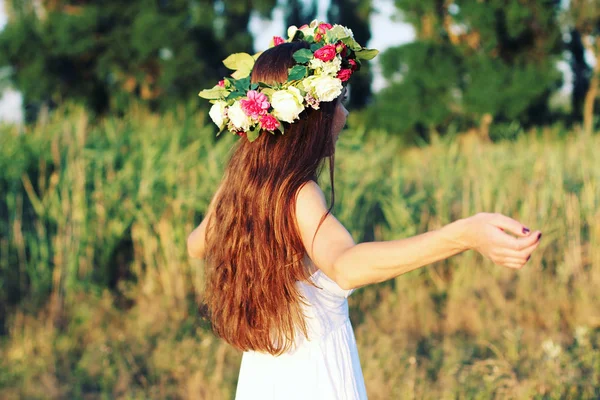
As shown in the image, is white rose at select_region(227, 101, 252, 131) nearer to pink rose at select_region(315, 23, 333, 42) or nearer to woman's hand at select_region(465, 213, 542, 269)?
pink rose at select_region(315, 23, 333, 42)

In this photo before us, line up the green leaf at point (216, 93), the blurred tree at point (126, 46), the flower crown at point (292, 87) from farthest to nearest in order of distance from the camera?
the blurred tree at point (126, 46)
the green leaf at point (216, 93)
the flower crown at point (292, 87)

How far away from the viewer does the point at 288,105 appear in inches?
68.1

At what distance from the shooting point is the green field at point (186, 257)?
176 inches

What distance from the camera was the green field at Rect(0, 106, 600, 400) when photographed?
446 cm

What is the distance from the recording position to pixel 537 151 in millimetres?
6359

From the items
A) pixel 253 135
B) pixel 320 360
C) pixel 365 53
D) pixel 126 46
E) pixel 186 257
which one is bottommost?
pixel 320 360

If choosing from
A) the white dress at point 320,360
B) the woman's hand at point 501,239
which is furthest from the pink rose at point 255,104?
the woman's hand at point 501,239

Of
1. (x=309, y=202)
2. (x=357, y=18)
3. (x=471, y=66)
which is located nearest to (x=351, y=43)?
(x=309, y=202)

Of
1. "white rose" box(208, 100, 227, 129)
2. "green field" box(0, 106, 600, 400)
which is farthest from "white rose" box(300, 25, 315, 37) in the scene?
"green field" box(0, 106, 600, 400)

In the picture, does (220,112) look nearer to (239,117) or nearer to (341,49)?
(239,117)

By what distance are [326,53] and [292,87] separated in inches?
6.2

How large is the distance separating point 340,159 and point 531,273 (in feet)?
5.49

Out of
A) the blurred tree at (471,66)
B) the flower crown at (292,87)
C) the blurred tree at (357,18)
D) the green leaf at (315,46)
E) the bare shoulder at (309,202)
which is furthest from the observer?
the blurred tree at (357,18)

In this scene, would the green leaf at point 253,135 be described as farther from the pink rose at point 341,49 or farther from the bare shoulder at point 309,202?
the pink rose at point 341,49
